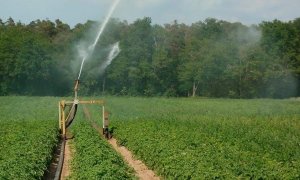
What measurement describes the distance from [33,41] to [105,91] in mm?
14450

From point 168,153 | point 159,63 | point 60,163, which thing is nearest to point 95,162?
point 168,153

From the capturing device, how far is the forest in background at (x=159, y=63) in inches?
3083

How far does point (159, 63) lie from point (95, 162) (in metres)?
69.8

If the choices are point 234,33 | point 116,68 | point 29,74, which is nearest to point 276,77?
point 234,33

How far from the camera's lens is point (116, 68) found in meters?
83.9

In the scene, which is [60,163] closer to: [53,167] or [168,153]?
[53,167]

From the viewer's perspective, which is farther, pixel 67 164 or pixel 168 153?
pixel 67 164

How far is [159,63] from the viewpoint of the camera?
84.8 metres

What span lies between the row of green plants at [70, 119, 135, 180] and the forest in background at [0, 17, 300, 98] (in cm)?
5374

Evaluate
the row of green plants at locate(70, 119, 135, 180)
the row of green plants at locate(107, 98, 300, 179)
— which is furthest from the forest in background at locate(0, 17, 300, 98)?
the row of green plants at locate(70, 119, 135, 180)

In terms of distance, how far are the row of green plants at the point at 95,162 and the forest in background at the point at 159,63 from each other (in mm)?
53738

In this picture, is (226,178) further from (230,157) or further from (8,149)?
Answer: (8,149)

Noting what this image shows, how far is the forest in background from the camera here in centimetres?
7831

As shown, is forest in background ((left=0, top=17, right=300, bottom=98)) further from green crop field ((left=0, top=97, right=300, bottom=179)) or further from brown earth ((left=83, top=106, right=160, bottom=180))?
brown earth ((left=83, top=106, right=160, bottom=180))
